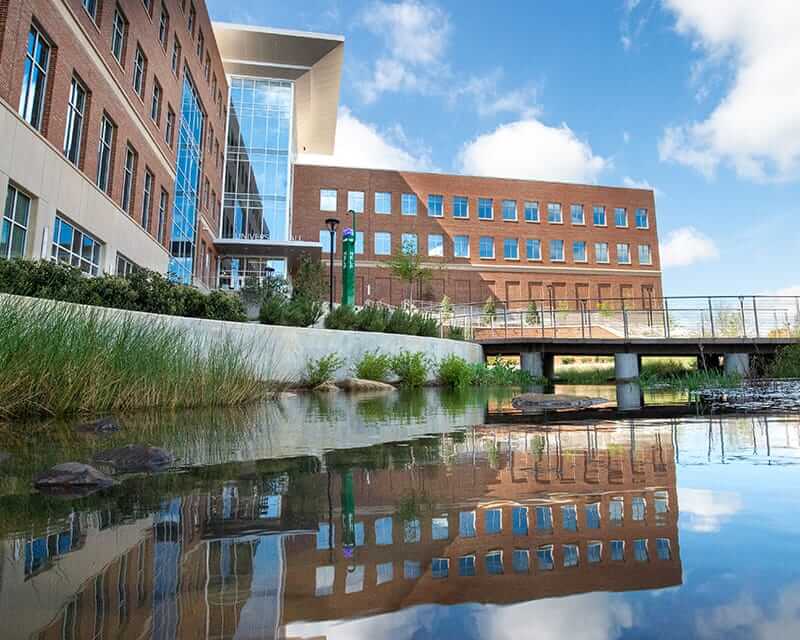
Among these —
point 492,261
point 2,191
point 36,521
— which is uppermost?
point 492,261

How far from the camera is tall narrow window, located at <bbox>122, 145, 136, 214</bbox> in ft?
60.1

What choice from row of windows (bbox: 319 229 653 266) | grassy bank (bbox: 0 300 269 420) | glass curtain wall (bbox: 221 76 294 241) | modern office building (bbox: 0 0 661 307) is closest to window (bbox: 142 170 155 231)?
modern office building (bbox: 0 0 661 307)

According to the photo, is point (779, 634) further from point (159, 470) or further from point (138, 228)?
point (138, 228)

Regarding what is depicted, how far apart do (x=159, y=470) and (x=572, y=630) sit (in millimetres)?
2116

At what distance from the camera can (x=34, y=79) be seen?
1269 cm

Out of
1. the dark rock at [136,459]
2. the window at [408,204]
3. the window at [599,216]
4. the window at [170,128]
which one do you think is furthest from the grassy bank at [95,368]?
the window at [599,216]

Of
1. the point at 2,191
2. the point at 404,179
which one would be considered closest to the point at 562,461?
the point at 2,191

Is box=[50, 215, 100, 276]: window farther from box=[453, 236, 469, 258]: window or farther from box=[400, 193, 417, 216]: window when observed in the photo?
box=[453, 236, 469, 258]: window

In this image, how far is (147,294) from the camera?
441 inches

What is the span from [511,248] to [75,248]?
3280cm

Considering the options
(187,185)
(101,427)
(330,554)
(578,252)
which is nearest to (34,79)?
(101,427)

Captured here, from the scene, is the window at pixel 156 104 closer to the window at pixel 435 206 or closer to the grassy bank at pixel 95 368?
the grassy bank at pixel 95 368

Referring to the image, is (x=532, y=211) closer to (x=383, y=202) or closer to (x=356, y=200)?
(x=383, y=202)

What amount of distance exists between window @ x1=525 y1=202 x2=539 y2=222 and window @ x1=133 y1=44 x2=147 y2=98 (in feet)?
99.2
